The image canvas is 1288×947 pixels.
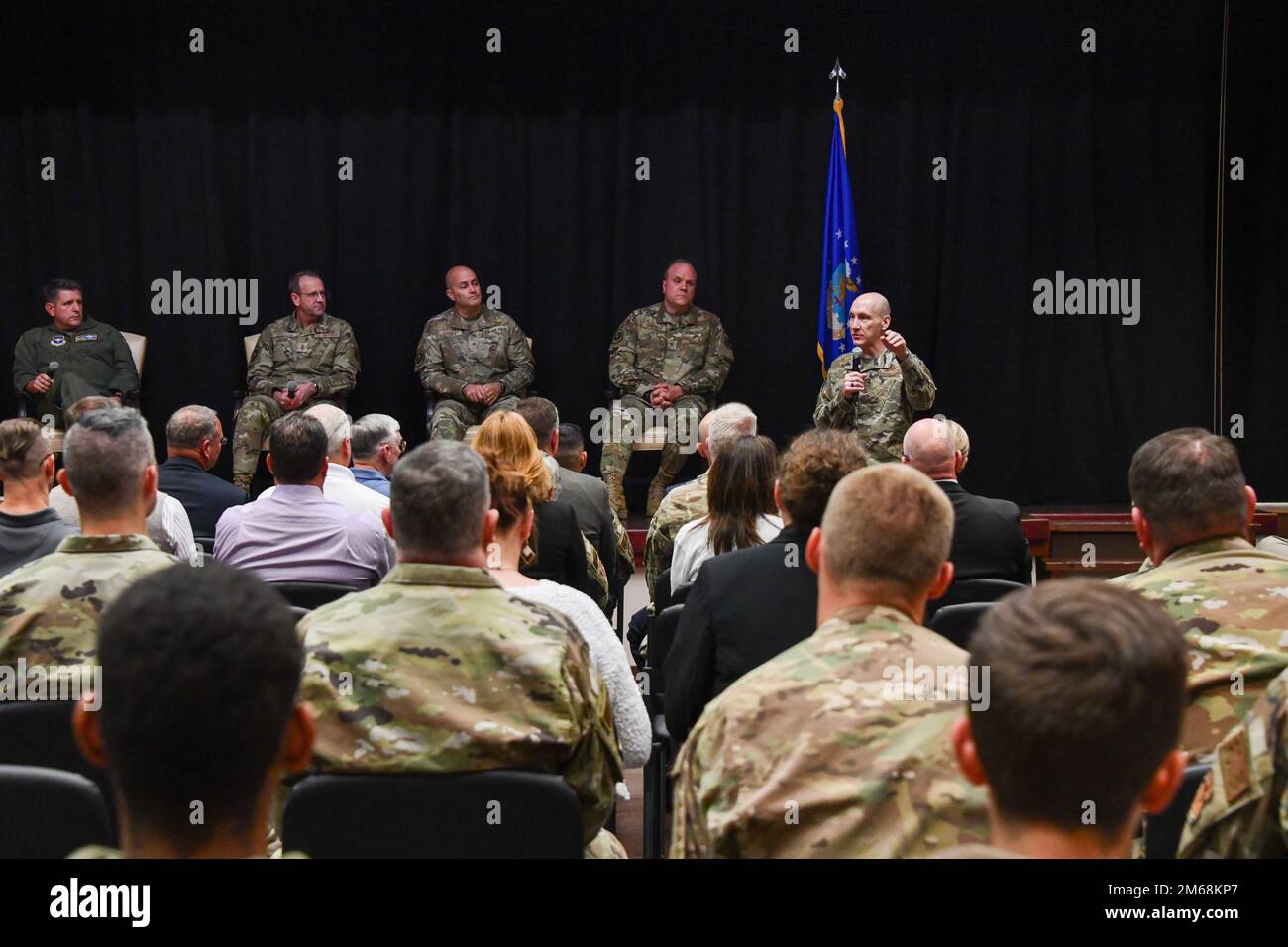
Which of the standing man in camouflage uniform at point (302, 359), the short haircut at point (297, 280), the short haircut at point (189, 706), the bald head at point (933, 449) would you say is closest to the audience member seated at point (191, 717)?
the short haircut at point (189, 706)

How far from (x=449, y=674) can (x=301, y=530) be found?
5.62 feet

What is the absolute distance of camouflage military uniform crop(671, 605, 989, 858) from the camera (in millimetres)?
1531

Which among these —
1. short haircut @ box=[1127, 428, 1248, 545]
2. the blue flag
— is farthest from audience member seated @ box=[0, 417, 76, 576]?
the blue flag

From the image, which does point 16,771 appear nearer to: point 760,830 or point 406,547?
point 406,547

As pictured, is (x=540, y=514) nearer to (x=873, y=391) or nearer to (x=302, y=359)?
(x=873, y=391)

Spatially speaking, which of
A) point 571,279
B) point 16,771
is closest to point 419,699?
point 16,771

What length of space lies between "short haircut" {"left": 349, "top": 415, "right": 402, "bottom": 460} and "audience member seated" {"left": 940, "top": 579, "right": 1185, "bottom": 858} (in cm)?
345

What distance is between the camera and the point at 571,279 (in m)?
8.16

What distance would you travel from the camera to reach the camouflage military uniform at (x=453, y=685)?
1.87 m

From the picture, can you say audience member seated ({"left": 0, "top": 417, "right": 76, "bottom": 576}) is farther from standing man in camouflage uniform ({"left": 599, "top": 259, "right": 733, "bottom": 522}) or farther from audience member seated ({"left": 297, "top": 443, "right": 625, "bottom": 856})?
standing man in camouflage uniform ({"left": 599, "top": 259, "right": 733, "bottom": 522})

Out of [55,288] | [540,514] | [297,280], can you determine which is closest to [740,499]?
[540,514]

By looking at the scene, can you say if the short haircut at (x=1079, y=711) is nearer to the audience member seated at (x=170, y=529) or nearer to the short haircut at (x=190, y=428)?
the audience member seated at (x=170, y=529)

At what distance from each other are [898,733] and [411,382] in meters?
6.91
